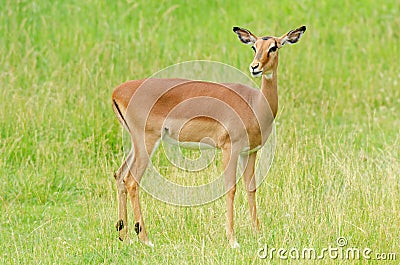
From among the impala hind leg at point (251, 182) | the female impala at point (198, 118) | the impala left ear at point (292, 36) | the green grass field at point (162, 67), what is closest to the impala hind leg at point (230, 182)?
the female impala at point (198, 118)

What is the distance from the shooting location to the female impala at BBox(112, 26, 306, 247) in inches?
249

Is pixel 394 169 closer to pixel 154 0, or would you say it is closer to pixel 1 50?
pixel 1 50

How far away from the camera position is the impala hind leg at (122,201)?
251 inches

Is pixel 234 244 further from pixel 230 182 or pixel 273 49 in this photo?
pixel 273 49

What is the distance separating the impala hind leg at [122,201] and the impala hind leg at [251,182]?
887 millimetres

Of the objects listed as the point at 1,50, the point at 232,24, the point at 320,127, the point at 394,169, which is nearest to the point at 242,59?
the point at 232,24

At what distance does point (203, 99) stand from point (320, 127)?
2975 mm

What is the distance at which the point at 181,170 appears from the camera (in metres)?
7.79

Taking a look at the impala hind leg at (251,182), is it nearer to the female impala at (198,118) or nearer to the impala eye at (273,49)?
the female impala at (198,118)

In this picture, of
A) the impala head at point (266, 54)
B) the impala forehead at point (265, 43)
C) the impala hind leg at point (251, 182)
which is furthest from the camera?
the impala hind leg at point (251, 182)

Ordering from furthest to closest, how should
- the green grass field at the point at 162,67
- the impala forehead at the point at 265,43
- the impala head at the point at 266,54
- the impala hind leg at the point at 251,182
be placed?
the impala hind leg at the point at 251,182, the green grass field at the point at 162,67, the impala forehead at the point at 265,43, the impala head at the point at 266,54

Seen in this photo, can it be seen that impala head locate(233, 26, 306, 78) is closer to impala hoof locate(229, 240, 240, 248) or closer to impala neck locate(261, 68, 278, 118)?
impala neck locate(261, 68, 278, 118)

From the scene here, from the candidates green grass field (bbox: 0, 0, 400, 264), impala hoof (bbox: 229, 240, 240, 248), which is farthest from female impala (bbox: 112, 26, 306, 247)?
green grass field (bbox: 0, 0, 400, 264)

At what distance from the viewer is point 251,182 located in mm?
6609
